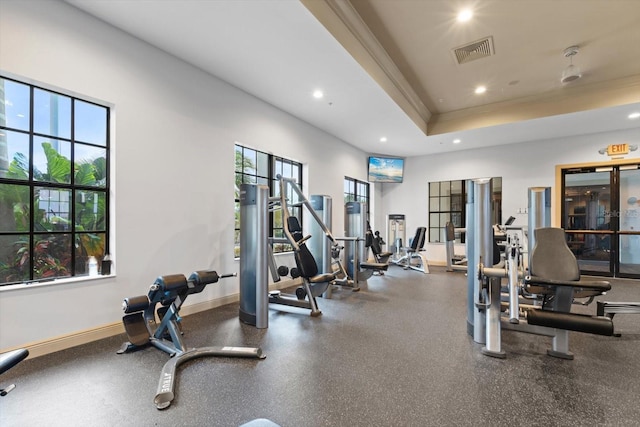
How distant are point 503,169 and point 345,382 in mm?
7617

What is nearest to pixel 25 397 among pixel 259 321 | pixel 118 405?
pixel 118 405

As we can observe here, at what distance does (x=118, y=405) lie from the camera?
1877mm

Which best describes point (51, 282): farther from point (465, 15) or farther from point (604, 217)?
point (604, 217)

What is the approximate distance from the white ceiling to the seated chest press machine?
104 inches

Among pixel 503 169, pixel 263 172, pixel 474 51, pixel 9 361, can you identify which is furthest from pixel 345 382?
pixel 503 169

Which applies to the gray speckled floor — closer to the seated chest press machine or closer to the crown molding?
the seated chest press machine

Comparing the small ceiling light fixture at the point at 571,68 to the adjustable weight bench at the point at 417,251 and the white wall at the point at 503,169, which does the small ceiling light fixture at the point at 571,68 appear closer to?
the white wall at the point at 503,169

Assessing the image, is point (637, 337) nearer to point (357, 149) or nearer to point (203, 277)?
point (203, 277)

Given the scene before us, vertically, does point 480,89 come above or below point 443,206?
above

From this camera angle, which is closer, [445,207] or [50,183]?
[50,183]

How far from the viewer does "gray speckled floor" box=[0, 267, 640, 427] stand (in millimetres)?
1767

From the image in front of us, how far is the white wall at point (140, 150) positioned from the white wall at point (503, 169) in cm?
553

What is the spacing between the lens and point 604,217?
21.4ft

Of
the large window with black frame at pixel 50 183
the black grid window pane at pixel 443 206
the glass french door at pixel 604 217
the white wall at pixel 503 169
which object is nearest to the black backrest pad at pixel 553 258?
the large window with black frame at pixel 50 183
